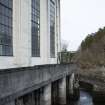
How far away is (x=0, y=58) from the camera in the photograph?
920 inches

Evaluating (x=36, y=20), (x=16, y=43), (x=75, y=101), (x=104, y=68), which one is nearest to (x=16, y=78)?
(x=16, y=43)

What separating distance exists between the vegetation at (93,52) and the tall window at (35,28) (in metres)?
43.3

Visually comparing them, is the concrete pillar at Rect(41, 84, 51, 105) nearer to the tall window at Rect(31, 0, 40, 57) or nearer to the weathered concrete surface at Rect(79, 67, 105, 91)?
the tall window at Rect(31, 0, 40, 57)

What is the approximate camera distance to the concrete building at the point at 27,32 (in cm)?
2431

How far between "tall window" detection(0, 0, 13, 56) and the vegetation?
172 feet

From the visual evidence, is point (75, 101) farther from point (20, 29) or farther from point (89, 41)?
point (89, 41)

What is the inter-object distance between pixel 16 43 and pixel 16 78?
460 inches

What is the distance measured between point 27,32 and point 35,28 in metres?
3.97

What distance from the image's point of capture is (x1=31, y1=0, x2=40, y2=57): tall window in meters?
32.4

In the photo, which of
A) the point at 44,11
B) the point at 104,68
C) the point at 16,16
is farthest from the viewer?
the point at 104,68

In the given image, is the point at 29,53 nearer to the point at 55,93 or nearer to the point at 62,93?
the point at 62,93

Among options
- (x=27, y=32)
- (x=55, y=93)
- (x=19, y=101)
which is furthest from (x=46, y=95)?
(x=55, y=93)

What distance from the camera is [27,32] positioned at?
1156 inches

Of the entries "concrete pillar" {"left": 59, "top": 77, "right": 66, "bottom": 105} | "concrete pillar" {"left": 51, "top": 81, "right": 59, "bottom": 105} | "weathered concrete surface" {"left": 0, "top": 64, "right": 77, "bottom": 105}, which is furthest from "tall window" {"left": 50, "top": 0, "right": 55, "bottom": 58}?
"weathered concrete surface" {"left": 0, "top": 64, "right": 77, "bottom": 105}
